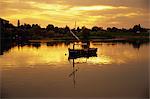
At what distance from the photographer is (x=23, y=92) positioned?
3379 mm

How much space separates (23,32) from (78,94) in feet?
3.89

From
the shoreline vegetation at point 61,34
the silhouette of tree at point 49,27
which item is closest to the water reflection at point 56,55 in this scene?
the shoreline vegetation at point 61,34

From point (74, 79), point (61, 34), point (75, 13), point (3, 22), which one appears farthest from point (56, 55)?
point (3, 22)

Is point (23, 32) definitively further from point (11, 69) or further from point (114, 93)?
point (114, 93)

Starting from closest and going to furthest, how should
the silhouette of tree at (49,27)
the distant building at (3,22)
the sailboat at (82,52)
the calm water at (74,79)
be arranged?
1. the calm water at (74,79)
2. the distant building at (3,22)
3. the silhouette of tree at (49,27)
4. the sailboat at (82,52)

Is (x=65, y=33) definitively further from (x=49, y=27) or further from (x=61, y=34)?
(x=49, y=27)

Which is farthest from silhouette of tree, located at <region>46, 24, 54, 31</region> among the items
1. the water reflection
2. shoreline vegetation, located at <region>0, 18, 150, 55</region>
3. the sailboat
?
the water reflection

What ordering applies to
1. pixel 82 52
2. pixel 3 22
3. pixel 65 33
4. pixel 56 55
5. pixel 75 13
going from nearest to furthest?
pixel 3 22 → pixel 75 13 → pixel 65 33 → pixel 56 55 → pixel 82 52

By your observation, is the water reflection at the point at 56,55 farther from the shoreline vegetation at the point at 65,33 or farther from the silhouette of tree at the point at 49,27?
the silhouette of tree at the point at 49,27

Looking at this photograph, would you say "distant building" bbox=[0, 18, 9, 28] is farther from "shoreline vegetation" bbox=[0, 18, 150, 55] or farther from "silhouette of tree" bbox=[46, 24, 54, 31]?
"silhouette of tree" bbox=[46, 24, 54, 31]

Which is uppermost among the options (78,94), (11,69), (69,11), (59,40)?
(69,11)

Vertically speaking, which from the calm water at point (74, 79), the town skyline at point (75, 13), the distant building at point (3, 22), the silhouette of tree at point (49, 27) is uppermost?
the town skyline at point (75, 13)

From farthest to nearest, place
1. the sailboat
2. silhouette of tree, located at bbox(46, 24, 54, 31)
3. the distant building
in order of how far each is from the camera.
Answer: the sailboat, silhouette of tree, located at bbox(46, 24, 54, 31), the distant building

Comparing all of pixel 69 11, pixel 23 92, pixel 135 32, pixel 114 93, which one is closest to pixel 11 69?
pixel 23 92
